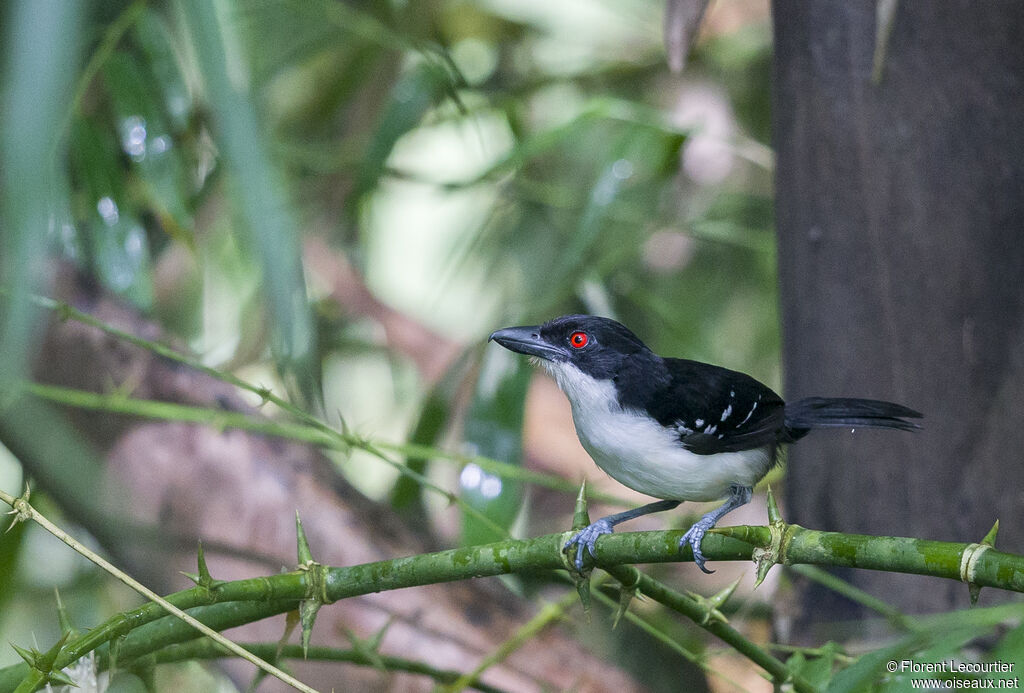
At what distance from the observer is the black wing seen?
1.67 metres

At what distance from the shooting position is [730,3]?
4.57 metres

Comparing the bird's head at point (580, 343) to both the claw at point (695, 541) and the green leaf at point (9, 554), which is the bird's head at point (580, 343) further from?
the green leaf at point (9, 554)

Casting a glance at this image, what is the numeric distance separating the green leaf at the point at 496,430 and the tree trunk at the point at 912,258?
0.75 metres

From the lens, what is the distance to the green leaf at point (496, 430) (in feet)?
7.93

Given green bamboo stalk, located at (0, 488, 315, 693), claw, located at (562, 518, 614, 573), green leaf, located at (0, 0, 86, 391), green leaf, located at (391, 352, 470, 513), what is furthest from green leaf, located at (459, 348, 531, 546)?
green leaf, located at (0, 0, 86, 391)

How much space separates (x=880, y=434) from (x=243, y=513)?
1713 millimetres

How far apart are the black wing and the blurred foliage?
410 millimetres

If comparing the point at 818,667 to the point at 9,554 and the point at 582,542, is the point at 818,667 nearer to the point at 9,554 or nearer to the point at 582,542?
the point at 582,542

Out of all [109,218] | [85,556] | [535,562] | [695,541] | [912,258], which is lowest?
[85,556]

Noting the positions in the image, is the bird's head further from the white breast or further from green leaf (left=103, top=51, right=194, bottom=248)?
green leaf (left=103, top=51, right=194, bottom=248)

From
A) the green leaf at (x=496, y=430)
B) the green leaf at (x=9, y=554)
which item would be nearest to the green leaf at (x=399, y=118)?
the green leaf at (x=496, y=430)

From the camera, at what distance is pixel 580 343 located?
1853 millimetres

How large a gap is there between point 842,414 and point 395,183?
2.97 m

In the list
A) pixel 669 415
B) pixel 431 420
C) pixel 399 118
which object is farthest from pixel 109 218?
pixel 669 415
